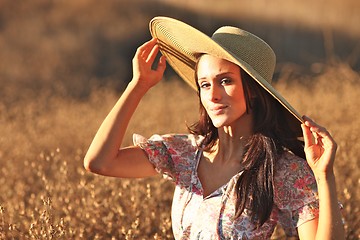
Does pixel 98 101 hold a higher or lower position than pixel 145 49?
lower

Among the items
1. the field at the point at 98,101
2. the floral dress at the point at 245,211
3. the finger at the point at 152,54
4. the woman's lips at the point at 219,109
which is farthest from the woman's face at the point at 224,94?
the field at the point at 98,101

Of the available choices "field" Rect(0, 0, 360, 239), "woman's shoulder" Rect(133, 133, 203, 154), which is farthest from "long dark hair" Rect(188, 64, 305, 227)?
"field" Rect(0, 0, 360, 239)

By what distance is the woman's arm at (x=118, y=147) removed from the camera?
2785mm

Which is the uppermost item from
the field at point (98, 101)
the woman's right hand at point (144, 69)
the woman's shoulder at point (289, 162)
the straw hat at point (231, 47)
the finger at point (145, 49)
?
the straw hat at point (231, 47)

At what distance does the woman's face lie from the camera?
2.65m

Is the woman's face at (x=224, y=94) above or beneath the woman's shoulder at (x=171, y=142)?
above

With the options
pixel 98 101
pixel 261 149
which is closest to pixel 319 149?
pixel 261 149

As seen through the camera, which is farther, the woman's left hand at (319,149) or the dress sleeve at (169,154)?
the dress sleeve at (169,154)

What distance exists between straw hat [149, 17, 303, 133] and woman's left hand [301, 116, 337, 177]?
5 centimetres

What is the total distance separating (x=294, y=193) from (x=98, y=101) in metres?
5.96

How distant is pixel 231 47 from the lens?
271 cm

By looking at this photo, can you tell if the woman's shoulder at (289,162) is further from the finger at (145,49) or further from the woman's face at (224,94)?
the finger at (145,49)

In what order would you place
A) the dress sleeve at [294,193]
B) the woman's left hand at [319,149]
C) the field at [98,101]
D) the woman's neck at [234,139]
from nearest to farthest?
1. the woman's left hand at [319,149]
2. the dress sleeve at [294,193]
3. the woman's neck at [234,139]
4. the field at [98,101]

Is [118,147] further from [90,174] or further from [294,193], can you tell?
[90,174]
